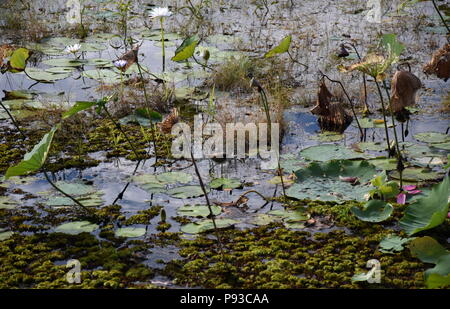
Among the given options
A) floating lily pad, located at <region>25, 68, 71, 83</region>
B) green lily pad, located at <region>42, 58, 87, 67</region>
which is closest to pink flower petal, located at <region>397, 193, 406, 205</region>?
floating lily pad, located at <region>25, 68, 71, 83</region>

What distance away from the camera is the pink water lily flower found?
12.1ft

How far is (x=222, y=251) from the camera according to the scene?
10.9 feet

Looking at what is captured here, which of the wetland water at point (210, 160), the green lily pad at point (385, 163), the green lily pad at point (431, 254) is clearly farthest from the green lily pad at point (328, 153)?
the green lily pad at point (431, 254)

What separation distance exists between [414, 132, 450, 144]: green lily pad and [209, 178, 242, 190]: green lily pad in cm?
125

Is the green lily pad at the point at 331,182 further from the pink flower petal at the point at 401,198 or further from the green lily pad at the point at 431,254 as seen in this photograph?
the green lily pad at the point at 431,254

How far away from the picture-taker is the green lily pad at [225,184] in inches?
160

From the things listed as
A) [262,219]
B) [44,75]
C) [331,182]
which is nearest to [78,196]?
[262,219]

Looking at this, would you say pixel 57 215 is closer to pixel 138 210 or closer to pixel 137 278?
pixel 138 210

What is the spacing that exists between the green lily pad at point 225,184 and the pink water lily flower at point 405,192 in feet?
2.99

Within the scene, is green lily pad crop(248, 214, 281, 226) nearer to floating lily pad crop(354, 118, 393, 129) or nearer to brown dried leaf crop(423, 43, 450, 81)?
floating lily pad crop(354, 118, 393, 129)
